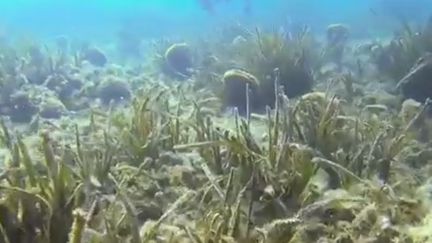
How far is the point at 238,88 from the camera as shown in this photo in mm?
8289

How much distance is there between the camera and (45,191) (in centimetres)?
298

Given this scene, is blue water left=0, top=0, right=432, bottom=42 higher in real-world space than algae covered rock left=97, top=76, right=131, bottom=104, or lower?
higher

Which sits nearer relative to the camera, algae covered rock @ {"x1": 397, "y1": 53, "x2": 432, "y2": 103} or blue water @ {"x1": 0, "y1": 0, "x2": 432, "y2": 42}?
algae covered rock @ {"x1": 397, "y1": 53, "x2": 432, "y2": 103}

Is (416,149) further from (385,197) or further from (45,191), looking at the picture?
(45,191)

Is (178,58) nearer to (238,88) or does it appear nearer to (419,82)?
(238,88)

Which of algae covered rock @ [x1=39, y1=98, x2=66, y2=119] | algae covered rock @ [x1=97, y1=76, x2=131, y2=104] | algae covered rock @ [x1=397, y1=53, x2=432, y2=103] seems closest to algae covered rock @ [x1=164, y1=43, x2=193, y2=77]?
algae covered rock @ [x1=97, y1=76, x2=131, y2=104]

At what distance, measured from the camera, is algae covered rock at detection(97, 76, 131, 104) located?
428 inches

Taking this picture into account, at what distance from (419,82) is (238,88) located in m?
2.50

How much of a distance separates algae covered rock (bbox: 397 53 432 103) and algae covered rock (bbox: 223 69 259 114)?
2.04 meters

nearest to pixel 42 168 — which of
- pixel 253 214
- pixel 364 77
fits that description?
pixel 253 214

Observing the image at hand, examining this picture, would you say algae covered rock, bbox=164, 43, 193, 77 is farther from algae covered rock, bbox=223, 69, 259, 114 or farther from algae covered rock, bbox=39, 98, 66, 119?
algae covered rock, bbox=223, 69, 259, 114

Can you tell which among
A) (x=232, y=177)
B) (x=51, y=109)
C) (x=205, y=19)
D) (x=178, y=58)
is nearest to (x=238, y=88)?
(x=51, y=109)

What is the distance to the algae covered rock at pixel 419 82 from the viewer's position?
7.73 m

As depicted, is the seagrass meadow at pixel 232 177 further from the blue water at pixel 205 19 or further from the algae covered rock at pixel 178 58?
the blue water at pixel 205 19
